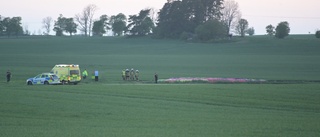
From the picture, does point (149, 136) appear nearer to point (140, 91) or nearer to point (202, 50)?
point (140, 91)

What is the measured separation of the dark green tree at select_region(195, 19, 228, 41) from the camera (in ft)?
405

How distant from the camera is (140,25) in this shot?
6127 inches

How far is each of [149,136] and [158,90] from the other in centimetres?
2186

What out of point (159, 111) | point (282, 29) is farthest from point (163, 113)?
point (282, 29)

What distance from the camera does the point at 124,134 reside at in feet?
63.3

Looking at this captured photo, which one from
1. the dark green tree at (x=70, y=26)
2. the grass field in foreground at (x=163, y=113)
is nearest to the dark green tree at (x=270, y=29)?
the dark green tree at (x=70, y=26)

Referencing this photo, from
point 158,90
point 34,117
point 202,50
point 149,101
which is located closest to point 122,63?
point 202,50

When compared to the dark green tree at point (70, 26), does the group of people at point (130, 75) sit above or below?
below

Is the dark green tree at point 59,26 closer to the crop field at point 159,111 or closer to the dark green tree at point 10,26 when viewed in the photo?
the dark green tree at point 10,26

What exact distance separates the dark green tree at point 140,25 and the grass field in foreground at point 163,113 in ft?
378

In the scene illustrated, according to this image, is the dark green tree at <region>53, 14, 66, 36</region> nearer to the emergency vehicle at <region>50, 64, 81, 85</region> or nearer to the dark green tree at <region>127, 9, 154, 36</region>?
the dark green tree at <region>127, 9, 154, 36</region>

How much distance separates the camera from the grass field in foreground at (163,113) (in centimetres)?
2038

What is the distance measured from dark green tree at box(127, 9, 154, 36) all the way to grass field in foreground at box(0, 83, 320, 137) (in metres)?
115

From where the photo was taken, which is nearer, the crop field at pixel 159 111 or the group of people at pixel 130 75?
the crop field at pixel 159 111
